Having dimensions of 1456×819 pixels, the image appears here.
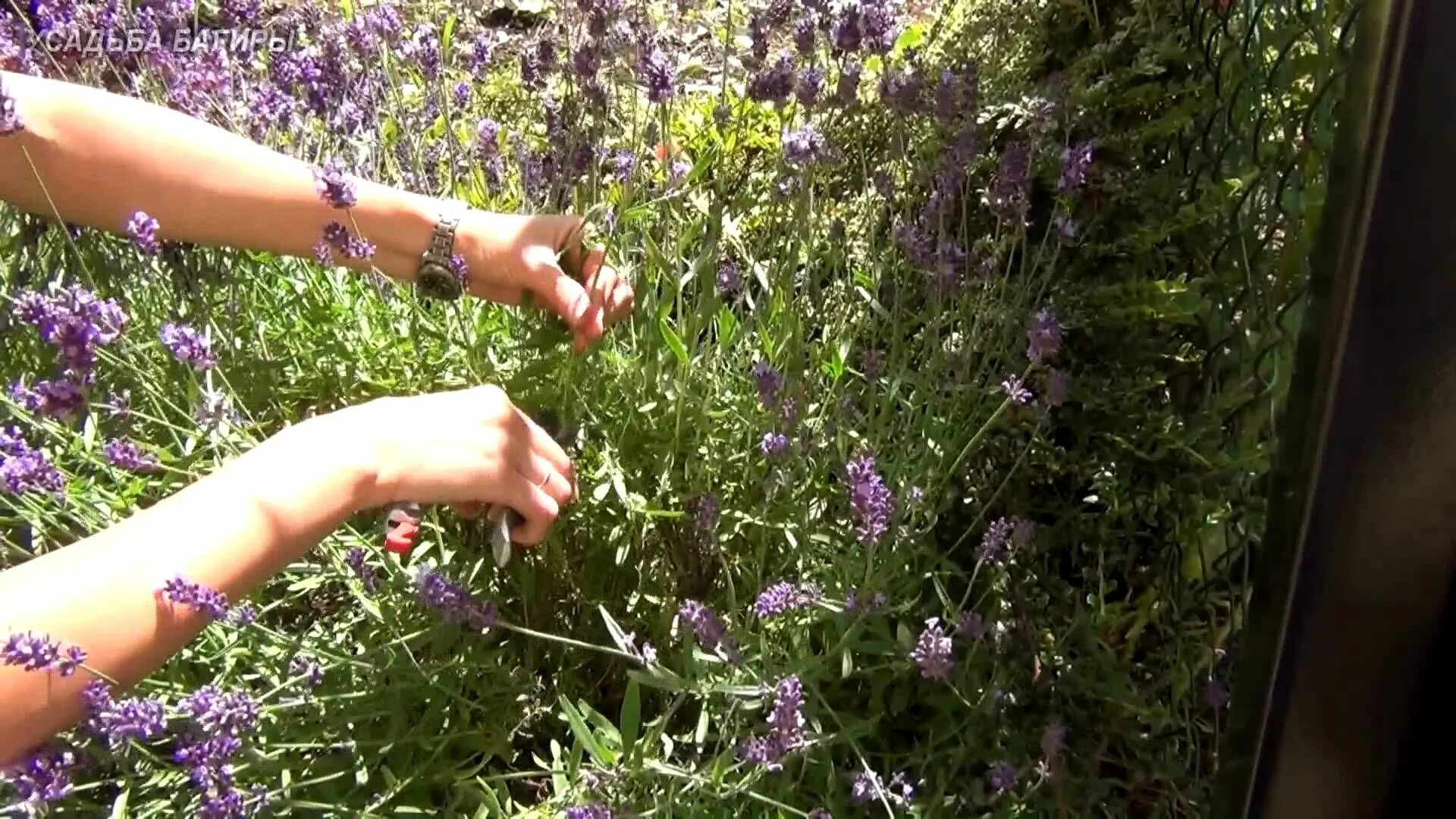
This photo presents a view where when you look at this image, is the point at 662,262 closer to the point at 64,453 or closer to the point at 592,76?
the point at 592,76

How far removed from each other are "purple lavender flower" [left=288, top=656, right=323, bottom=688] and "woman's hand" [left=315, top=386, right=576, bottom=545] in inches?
7.2

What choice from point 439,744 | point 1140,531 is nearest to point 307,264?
point 439,744

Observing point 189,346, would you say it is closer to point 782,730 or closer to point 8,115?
point 8,115

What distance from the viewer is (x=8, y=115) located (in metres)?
1.27

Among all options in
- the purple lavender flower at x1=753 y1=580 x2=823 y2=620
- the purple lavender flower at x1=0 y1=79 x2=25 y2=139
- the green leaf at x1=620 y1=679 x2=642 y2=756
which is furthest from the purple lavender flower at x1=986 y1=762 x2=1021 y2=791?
the purple lavender flower at x1=0 y1=79 x2=25 y2=139

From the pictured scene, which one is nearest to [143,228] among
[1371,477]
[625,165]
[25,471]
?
[25,471]

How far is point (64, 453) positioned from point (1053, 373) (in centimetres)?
124

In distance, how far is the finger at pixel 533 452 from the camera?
1266 millimetres

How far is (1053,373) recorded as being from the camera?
1.28 metres

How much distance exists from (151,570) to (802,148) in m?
0.89

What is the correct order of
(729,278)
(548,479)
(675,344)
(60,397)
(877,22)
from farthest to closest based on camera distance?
(729,278) → (675,344) → (877,22) → (548,479) → (60,397)

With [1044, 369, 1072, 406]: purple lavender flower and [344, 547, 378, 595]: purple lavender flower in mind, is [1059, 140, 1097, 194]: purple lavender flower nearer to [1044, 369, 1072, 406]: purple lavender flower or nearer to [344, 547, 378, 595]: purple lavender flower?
[1044, 369, 1072, 406]: purple lavender flower

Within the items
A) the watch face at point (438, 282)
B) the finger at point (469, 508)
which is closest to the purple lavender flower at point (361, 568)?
the finger at point (469, 508)

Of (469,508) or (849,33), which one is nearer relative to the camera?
(469,508)
